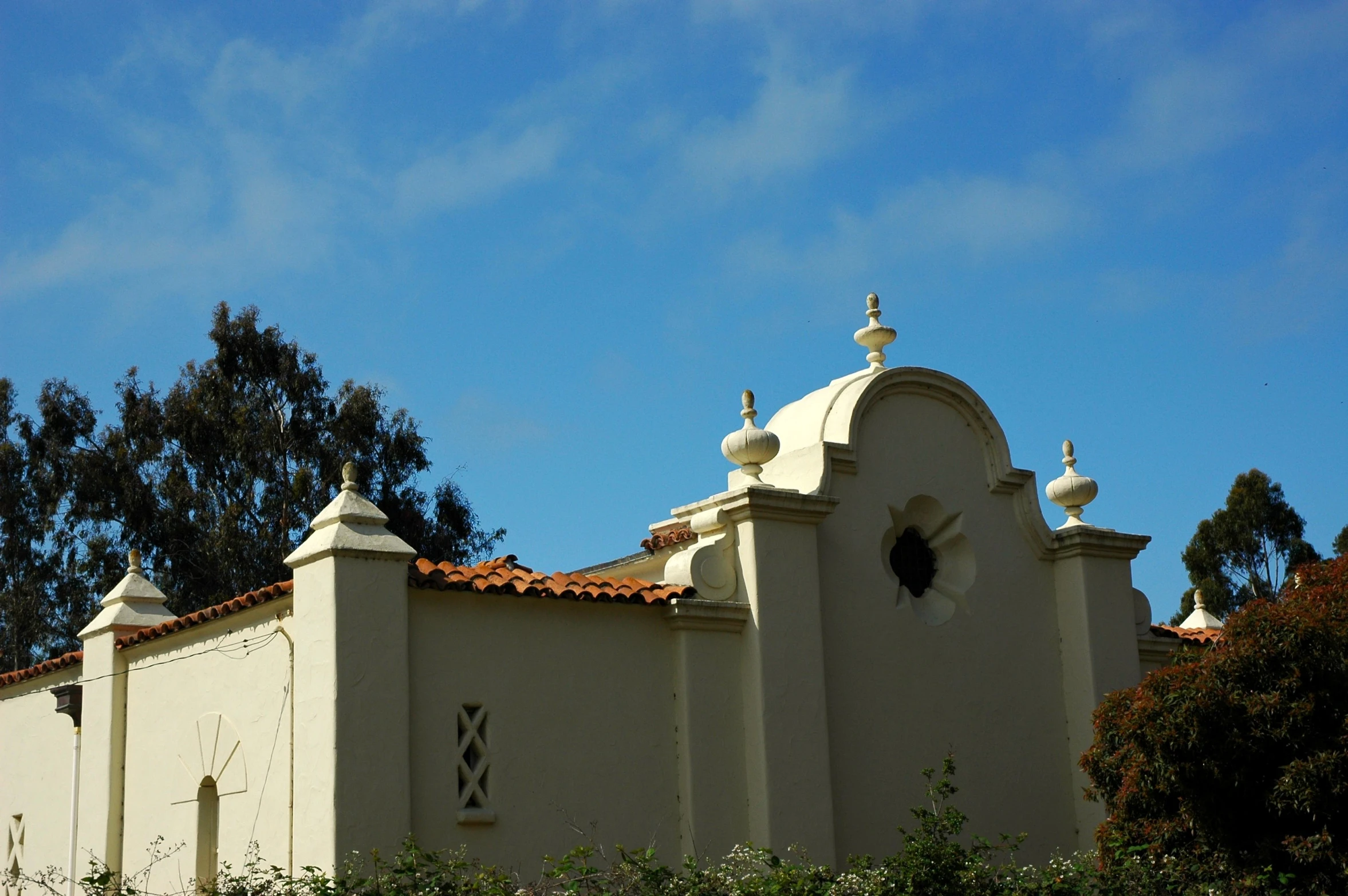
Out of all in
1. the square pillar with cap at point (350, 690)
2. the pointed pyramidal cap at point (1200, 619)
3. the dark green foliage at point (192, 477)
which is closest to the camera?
the square pillar with cap at point (350, 690)

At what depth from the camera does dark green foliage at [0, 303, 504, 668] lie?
3106 centimetres

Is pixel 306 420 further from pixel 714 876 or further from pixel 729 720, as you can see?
pixel 714 876

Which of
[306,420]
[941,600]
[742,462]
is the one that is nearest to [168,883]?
[742,462]

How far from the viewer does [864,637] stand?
13.3 meters

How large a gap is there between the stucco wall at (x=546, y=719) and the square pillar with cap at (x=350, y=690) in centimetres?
26

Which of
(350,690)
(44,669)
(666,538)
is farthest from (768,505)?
(44,669)

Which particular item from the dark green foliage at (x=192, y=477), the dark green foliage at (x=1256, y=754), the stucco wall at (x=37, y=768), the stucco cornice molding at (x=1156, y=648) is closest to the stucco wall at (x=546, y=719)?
the dark green foliage at (x=1256, y=754)

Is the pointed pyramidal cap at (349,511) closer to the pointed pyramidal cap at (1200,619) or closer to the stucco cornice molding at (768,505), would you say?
the stucco cornice molding at (768,505)

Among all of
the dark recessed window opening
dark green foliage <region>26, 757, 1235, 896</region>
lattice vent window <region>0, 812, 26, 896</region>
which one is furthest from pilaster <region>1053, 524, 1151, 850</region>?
lattice vent window <region>0, 812, 26, 896</region>

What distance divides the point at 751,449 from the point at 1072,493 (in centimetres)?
414

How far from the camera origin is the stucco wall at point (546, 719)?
11.0 m

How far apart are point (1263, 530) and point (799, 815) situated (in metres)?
31.2

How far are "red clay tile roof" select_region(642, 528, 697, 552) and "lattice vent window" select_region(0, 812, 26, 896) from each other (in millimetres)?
7164

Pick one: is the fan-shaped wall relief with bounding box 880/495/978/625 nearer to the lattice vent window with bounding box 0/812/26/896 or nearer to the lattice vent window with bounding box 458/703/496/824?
the lattice vent window with bounding box 458/703/496/824
